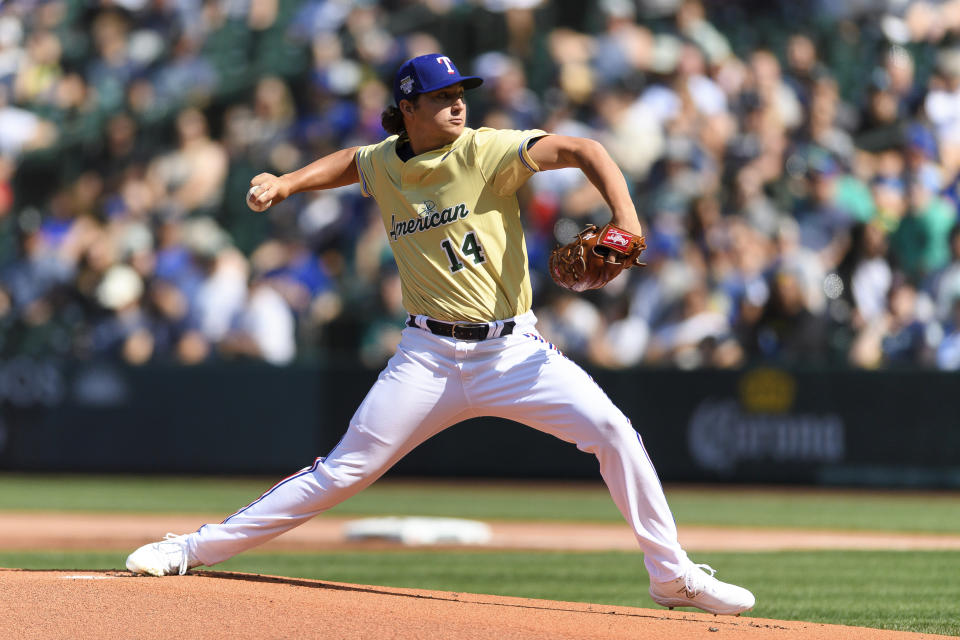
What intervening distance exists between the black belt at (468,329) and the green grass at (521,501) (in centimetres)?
614

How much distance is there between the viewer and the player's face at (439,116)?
538 centimetres

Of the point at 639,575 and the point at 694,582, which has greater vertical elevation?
the point at 694,582

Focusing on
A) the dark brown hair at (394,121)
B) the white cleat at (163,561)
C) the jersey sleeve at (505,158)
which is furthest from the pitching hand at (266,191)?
the white cleat at (163,561)

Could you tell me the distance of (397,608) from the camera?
5.26 meters

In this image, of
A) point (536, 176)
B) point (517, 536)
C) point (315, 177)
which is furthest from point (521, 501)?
point (315, 177)

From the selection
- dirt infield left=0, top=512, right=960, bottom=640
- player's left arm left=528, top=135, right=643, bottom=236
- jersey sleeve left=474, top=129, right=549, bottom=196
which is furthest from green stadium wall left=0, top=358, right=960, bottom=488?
player's left arm left=528, top=135, right=643, bottom=236

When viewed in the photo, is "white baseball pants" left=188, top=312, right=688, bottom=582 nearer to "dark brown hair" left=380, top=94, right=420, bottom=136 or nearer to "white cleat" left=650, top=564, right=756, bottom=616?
"white cleat" left=650, top=564, right=756, bottom=616

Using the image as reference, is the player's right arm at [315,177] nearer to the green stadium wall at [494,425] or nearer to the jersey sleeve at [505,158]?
the jersey sleeve at [505,158]

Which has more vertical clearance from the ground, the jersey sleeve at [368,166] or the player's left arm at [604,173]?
the jersey sleeve at [368,166]

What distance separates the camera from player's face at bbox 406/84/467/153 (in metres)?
5.38

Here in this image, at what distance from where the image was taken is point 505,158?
17.2ft

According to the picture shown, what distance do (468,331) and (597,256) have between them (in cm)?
61

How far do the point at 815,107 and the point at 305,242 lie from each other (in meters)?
5.15

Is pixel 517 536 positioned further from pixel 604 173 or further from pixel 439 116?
pixel 604 173
